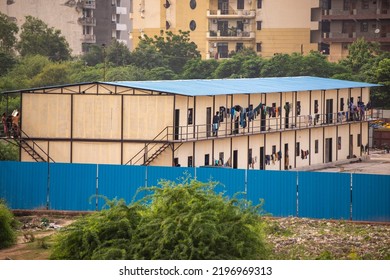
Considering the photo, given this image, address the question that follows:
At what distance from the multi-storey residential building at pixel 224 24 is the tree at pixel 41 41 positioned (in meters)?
6.77

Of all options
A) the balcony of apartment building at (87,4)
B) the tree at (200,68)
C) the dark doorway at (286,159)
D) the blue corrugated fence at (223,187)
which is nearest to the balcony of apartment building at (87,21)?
the balcony of apartment building at (87,4)

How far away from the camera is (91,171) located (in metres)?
18.3

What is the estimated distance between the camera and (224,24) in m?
51.6

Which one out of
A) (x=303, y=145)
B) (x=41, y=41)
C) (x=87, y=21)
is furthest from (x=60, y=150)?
(x=87, y=21)

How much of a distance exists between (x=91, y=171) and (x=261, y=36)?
3303cm

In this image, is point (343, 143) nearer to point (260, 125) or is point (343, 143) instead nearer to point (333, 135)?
point (333, 135)

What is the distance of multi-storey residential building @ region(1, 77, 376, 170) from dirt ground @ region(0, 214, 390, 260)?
17.0ft

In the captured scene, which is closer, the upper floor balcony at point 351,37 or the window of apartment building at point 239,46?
the upper floor balcony at point 351,37

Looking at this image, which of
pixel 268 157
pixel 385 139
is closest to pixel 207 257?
pixel 268 157

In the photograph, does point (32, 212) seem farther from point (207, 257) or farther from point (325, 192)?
point (207, 257)

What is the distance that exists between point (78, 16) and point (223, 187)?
96.6 ft

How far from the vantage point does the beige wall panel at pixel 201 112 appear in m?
24.6

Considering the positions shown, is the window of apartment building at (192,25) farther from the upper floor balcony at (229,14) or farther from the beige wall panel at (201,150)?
the beige wall panel at (201,150)

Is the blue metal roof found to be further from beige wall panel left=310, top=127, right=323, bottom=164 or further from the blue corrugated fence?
the blue corrugated fence
